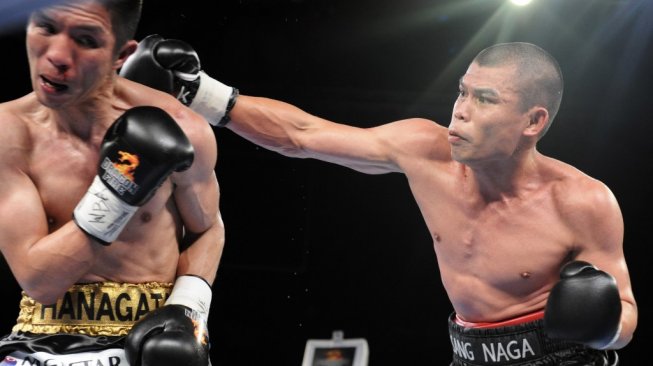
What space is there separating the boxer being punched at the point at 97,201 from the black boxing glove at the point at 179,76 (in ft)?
1.16

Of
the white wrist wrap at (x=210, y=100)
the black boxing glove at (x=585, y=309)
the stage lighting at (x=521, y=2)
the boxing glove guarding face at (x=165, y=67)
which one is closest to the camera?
the black boxing glove at (x=585, y=309)

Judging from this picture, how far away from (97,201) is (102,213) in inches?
1.1

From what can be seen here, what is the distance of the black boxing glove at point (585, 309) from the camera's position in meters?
2.29

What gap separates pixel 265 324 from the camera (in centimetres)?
487

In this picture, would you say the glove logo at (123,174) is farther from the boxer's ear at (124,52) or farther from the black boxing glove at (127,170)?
the boxer's ear at (124,52)

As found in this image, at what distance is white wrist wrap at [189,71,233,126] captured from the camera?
2670 mm

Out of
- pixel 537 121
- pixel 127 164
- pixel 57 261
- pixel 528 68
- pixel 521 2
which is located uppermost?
pixel 521 2

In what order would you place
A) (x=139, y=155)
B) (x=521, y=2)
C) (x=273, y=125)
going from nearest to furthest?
(x=139, y=155) → (x=273, y=125) → (x=521, y=2)

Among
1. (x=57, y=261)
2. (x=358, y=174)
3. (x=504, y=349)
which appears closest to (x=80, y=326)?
(x=57, y=261)

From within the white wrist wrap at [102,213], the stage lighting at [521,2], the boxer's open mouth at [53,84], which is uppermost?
the stage lighting at [521,2]

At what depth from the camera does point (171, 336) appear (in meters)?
1.86

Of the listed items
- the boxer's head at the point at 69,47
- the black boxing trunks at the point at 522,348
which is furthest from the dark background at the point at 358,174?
the boxer's head at the point at 69,47

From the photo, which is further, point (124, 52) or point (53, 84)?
point (124, 52)

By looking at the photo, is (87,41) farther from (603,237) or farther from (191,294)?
(603,237)
